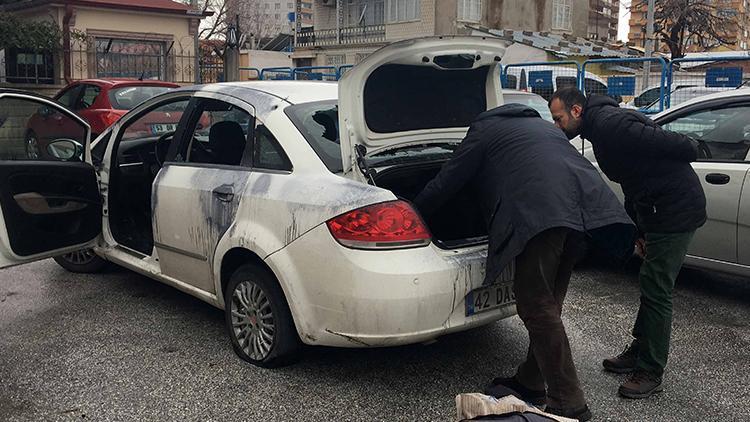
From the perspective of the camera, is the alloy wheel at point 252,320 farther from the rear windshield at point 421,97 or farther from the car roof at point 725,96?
the car roof at point 725,96

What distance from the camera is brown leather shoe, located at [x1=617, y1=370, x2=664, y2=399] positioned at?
3.55 metres

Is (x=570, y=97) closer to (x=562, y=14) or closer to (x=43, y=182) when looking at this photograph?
(x=43, y=182)

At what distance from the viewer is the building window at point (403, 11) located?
117 ft

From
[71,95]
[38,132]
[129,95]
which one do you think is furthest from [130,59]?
[38,132]

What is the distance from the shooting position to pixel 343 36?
39.5m

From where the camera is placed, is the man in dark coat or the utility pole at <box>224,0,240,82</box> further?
the utility pole at <box>224,0,240,82</box>

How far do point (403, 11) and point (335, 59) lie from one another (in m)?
5.08

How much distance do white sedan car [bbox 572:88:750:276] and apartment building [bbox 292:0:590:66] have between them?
29.3 m

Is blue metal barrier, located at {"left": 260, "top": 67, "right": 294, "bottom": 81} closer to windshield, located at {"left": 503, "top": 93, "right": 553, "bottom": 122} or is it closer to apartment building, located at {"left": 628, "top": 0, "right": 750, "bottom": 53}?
apartment building, located at {"left": 628, "top": 0, "right": 750, "bottom": 53}

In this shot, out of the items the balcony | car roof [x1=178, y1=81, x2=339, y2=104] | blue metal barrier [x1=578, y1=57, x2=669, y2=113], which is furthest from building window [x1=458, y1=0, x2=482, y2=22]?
car roof [x1=178, y1=81, x2=339, y2=104]

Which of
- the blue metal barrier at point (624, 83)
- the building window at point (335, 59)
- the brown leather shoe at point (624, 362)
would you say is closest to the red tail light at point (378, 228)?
the brown leather shoe at point (624, 362)

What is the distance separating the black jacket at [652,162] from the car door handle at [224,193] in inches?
76.6

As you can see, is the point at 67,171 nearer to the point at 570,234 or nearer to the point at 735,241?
the point at 570,234

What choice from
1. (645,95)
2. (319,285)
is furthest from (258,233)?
(645,95)
